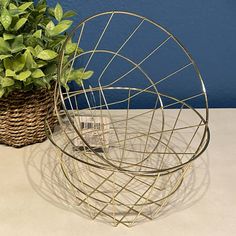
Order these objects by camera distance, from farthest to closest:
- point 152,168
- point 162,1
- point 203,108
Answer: point 203,108 → point 162,1 → point 152,168

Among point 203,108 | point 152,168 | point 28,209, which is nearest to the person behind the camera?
point 28,209

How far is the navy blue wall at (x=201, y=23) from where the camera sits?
3.10 feet

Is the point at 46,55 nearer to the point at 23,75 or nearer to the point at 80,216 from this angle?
the point at 23,75

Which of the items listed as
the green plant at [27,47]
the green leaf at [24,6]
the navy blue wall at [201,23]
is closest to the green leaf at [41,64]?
the green plant at [27,47]

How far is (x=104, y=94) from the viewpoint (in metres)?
1.04

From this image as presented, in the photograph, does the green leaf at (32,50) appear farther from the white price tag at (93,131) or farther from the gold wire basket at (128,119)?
the white price tag at (93,131)

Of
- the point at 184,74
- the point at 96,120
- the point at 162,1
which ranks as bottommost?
the point at 96,120

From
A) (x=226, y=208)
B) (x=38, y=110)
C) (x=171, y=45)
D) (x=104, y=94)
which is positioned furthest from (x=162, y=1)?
(x=226, y=208)

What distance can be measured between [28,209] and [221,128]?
51cm

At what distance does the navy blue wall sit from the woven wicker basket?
0.85 ft

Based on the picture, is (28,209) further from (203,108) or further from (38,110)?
(203,108)

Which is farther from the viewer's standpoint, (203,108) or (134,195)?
(203,108)

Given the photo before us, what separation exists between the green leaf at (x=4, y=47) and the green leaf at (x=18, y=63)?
0.08ft

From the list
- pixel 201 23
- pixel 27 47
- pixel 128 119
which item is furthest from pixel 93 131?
pixel 201 23
